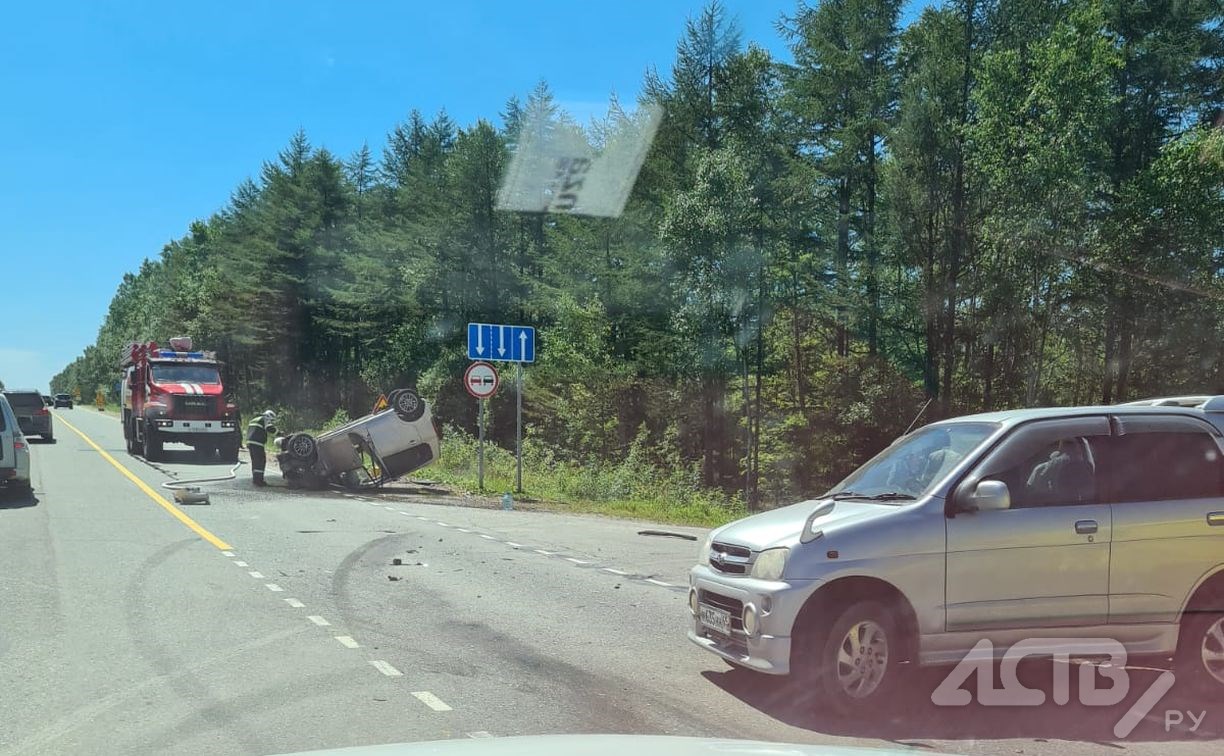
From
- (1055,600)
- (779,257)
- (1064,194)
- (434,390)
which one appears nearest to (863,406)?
(779,257)

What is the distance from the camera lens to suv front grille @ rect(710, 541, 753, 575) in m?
6.16

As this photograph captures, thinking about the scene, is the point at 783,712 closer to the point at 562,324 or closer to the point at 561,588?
the point at 561,588

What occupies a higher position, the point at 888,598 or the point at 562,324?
the point at 562,324

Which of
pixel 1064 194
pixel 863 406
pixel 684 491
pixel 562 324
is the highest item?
pixel 1064 194

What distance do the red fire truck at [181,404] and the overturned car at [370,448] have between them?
368 inches

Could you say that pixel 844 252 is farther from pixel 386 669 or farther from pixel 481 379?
pixel 386 669

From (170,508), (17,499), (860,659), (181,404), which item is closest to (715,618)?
(860,659)

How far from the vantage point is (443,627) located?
816cm

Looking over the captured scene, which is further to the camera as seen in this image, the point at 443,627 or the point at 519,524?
the point at 519,524

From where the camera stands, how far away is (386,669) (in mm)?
6727

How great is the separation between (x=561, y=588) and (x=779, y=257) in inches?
1092

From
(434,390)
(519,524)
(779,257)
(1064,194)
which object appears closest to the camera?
(519,524)

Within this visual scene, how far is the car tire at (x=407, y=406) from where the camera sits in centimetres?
1989

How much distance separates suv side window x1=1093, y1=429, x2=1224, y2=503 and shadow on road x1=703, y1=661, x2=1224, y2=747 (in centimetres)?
132
